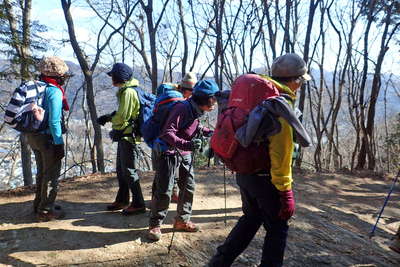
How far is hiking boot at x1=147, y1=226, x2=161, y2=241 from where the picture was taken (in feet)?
11.1

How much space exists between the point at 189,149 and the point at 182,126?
272 mm

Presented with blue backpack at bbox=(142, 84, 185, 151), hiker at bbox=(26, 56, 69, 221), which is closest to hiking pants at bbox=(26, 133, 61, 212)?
hiker at bbox=(26, 56, 69, 221)

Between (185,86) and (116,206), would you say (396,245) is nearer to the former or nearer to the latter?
(185,86)

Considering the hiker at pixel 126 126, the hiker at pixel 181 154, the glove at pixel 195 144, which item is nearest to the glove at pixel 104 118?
the hiker at pixel 126 126

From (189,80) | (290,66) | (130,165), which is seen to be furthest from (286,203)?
(130,165)

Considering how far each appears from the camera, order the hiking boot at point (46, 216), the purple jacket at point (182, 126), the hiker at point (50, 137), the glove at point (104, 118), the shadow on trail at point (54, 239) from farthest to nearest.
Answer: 1. the glove at point (104, 118)
2. the hiking boot at point (46, 216)
3. the hiker at point (50, 137)
4. the shadow on trail at point (54, 239)
5. the purple jacket at point (182, 126)

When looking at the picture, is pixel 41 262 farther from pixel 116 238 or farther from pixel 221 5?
pixel 221 5

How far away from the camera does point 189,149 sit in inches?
121

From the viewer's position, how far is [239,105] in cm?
239

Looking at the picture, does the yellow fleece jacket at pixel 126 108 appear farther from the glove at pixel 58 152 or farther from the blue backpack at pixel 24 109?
the blue backpack at pixel 24 109

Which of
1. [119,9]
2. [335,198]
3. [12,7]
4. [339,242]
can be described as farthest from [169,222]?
[119,9]

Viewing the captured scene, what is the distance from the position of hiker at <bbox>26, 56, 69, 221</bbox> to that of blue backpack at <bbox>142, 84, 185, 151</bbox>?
3.38 ft

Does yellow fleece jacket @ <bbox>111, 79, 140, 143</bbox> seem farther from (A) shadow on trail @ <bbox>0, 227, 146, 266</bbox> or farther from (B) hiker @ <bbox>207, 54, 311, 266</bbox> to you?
(B) hiker @ <bbox>207, 54, 311, 266</bbox>

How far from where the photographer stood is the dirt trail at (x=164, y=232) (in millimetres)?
3170
